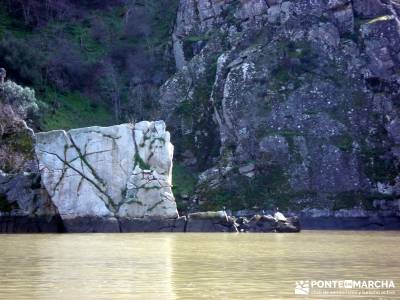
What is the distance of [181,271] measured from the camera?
15.5 meters

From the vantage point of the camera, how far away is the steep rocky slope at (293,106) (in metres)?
50.2

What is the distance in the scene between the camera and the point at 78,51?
226ft

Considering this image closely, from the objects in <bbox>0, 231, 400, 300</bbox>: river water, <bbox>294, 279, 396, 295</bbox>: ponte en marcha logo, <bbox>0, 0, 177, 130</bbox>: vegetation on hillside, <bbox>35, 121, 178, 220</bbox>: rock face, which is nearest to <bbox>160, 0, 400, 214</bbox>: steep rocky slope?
<bbox>0, 0, 177, 130</bbox>: vegetation on hillside

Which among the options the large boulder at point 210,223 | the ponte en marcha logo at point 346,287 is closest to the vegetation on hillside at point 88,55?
the large boulder at point 210,223

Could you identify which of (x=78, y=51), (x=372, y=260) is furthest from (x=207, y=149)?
(x=372, y=260)

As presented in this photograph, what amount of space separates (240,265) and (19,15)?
61.2 m

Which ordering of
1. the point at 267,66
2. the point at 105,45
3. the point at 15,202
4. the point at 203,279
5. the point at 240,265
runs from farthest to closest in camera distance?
the point at 105,45, the point at 267,66, the point at 15,202, the point at 240,265, the point at 203,279

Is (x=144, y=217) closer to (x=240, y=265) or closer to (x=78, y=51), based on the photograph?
(x=240, y=265)

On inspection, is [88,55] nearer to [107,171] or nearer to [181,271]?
[107,171]

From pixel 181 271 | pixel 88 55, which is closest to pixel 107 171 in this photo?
pixel 181 271

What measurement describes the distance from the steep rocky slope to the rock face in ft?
35.5

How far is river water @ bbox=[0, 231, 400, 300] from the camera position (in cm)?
1225

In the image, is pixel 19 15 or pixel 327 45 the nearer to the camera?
pixel 327 45

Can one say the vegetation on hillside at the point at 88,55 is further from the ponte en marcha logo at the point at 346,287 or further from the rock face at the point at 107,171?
the ponte en marcha logo at the point at 346,287
